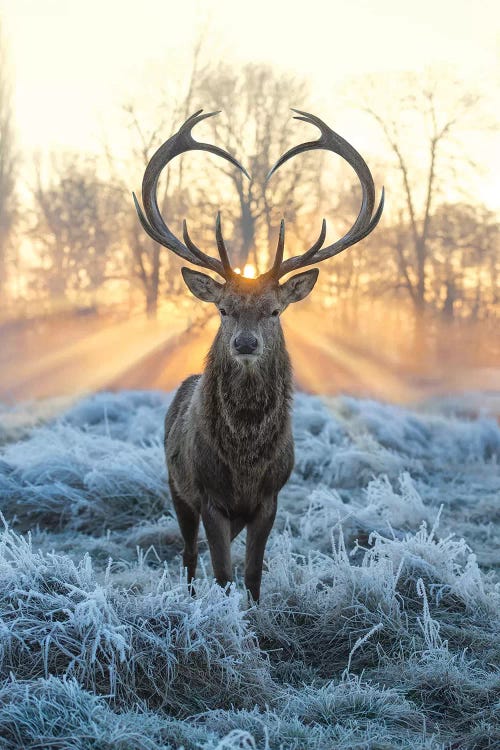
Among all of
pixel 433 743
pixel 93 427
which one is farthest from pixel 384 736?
pixel 93 427

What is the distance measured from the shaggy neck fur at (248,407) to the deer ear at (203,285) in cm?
38

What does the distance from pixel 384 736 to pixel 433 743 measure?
0.74 ft

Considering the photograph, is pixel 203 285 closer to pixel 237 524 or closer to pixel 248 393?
pixel 248 393

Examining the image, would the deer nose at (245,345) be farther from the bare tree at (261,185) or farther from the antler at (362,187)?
the bare tree at (261,185)

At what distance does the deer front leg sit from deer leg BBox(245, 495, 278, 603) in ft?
0.47

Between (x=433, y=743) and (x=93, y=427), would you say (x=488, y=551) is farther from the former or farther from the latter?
(x=93, y=427)

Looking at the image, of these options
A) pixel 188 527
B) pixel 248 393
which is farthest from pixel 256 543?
Result: pixel 188 527

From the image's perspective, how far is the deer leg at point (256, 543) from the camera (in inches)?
193

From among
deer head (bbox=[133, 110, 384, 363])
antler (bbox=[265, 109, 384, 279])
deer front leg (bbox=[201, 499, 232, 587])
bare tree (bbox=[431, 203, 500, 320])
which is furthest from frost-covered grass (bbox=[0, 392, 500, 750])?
bare tree (bbox=[431, 203, 500, 320])

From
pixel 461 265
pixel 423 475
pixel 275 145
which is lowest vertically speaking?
pixel 423 475

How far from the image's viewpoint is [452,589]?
5.24 m

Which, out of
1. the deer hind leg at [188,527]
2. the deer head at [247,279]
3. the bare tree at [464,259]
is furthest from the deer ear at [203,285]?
the bare tree at [464,259]

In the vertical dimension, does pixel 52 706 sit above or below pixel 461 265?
below

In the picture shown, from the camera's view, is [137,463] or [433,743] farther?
[137,463]
